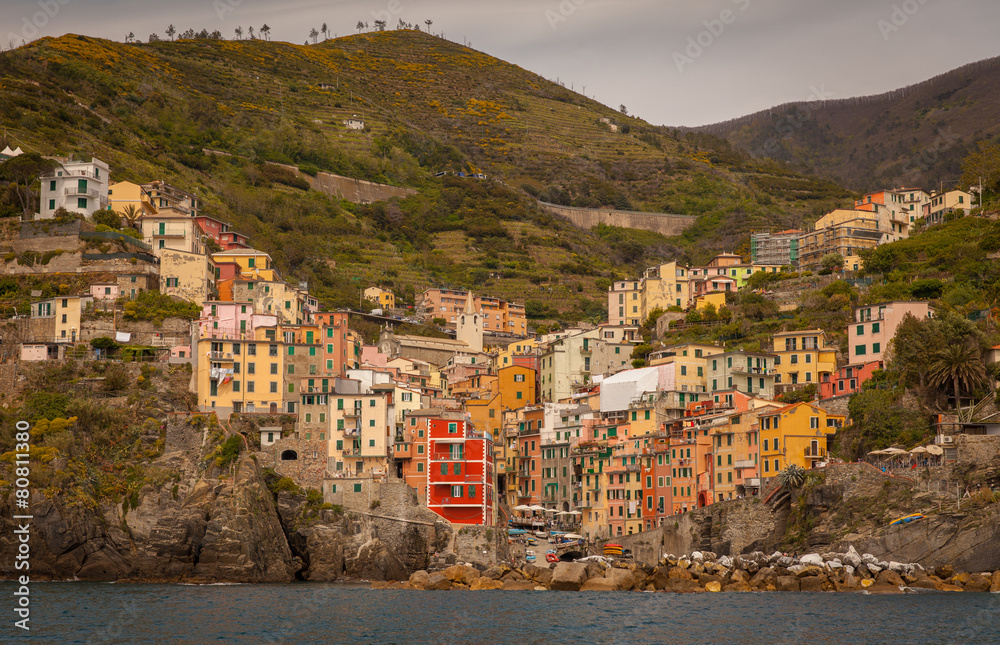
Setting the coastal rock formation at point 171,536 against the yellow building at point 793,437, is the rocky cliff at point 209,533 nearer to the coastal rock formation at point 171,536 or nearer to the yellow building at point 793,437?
the coastal rock formation at point 171,536

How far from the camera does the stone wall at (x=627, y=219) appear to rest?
18025cm

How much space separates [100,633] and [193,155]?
111 meters

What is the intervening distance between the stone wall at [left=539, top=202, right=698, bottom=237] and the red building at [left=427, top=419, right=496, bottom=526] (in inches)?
3968

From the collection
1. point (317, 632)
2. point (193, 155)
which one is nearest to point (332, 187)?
point (193, 155)

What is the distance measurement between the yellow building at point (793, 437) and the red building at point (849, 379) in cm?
591

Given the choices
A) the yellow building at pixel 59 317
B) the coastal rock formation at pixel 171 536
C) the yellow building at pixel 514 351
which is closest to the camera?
the coastal rock formation at pixel 171 536

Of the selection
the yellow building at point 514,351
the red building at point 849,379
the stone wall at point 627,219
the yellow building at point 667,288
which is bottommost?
the red building at point 849,379

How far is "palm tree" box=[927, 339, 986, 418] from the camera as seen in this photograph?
2857 inches

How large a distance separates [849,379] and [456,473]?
26859 mm

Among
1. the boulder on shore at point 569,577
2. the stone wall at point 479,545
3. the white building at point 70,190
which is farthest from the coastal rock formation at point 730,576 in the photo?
the white building at point 70,190

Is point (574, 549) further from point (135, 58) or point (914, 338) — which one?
point (135, 58)

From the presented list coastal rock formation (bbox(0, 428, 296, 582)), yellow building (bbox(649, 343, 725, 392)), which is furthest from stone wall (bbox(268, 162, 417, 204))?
coastal rock formation (bbox(0, 428, 296, 582))

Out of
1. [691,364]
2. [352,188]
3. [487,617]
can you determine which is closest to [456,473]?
[691,364]

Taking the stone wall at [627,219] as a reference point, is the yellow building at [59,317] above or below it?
below
